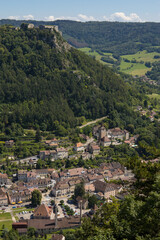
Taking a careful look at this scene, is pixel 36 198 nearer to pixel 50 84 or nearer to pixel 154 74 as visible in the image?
pixel 50 84

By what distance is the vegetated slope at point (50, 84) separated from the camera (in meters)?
91.8

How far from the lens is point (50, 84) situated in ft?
338

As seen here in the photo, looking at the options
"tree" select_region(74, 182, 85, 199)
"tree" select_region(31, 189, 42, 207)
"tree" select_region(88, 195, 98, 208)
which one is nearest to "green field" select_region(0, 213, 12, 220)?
"tree" select_region(31, 189, 42, 207)

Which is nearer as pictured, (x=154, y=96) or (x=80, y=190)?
(x=80, y=190)

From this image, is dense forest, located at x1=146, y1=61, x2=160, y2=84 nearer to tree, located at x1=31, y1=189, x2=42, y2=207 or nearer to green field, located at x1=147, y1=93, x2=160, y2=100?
green field, located at x1=147, y1=93, x2=160, y2=100

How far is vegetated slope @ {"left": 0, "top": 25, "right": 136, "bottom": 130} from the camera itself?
91.8 meters

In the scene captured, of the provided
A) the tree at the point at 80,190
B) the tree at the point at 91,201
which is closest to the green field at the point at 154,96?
the tree at the point at 80,190

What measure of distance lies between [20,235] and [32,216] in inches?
269

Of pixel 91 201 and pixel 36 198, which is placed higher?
pixel 36 198

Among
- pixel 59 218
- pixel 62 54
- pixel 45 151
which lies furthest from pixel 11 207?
pixel 62 54

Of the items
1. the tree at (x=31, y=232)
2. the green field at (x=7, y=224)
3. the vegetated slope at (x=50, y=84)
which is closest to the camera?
the tree at (x=31, y=232)

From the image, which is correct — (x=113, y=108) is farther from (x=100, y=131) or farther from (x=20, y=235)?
(x=20, y=235)

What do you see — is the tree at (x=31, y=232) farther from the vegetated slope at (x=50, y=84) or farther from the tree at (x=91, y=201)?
the vegetated slope at (x=50, y=84)

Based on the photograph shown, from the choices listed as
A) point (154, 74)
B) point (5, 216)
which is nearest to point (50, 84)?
point (5, 216)
